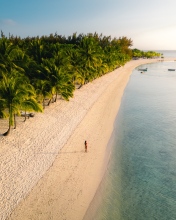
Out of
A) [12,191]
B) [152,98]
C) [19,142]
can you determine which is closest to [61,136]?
[19,142]

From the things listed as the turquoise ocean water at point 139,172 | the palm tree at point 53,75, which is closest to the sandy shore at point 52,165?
the turquoise ocean water at point 139,172

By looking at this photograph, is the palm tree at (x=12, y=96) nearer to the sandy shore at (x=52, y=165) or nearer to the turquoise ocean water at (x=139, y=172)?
the sandy shore at (x=52, y=165)

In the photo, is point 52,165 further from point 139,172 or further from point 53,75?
point 53,75

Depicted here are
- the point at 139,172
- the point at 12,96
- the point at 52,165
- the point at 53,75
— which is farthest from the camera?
the point at 53,75

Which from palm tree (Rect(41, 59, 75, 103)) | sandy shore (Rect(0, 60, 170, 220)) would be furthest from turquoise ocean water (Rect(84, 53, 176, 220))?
palm tree (Rect(41, 59, 75, 103))

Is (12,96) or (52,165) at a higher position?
(12,96)

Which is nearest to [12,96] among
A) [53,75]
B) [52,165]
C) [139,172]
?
[52,165]
